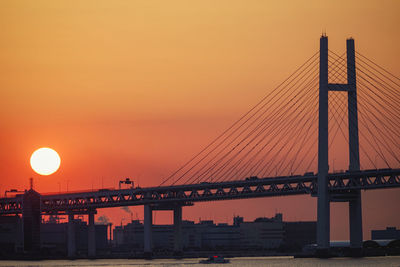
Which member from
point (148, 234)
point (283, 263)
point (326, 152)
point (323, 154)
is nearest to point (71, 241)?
point (148, 234)

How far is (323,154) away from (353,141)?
580 cm

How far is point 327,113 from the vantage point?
109m

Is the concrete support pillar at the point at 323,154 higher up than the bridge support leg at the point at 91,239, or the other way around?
the concrete support pillar at the point at 323,154

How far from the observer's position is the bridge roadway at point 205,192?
384ft

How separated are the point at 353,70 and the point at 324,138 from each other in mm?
12365

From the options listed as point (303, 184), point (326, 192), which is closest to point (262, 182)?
point (303, 184)

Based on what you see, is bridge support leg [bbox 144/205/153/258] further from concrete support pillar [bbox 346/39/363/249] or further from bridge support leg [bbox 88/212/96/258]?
concrete support pillar [bbox 346/39/363/249]

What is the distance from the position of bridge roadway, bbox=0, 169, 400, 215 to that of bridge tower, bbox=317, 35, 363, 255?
170 centimetres

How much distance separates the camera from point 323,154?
109312 millimetres

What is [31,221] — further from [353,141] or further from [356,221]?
[353,141]

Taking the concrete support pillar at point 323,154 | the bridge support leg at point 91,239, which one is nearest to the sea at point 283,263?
the concrete support pillar at point 323,154

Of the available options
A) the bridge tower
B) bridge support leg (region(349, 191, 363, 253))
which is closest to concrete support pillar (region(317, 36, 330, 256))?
the bridge tower

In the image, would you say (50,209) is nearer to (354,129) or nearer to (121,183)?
(121,183)

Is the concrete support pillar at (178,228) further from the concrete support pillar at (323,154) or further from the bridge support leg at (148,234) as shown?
the concrete support pillar at (323,154)
